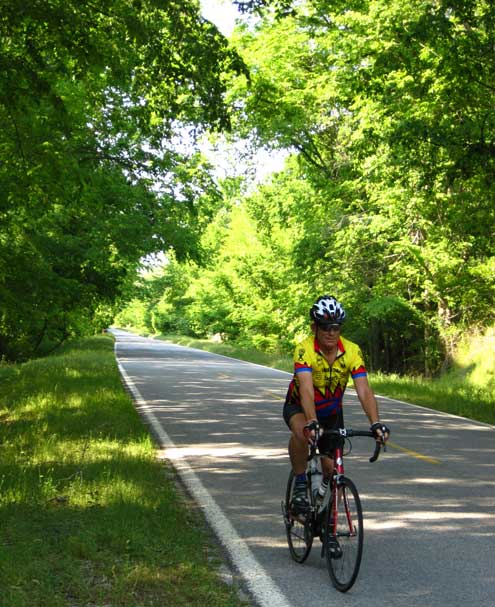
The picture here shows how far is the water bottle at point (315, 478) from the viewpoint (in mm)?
5191

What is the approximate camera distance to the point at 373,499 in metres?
7.59

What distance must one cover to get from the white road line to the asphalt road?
12 millimetres

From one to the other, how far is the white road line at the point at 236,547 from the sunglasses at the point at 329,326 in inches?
68.2

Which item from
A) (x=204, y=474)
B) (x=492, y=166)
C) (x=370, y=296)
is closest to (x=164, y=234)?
(x=370, y=296)

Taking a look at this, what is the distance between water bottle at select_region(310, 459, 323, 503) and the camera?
17.0 feet

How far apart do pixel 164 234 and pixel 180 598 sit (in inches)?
751

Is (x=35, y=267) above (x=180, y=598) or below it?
above

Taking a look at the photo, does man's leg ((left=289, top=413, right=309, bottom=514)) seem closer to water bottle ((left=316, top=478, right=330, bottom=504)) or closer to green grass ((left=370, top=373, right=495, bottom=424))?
water bottle ((left=316, top=478, right=330, bottom=504))

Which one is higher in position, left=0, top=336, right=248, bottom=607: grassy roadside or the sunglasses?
the sunglasses

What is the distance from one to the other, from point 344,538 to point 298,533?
0.78 metres

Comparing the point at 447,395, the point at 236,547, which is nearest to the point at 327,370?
the point at 236,547

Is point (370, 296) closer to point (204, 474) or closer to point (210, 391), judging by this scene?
point (210, 391)

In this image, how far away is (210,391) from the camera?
18.9 meters

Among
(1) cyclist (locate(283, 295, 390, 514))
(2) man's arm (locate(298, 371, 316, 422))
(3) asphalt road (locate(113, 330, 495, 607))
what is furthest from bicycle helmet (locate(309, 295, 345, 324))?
(3) asphalt road (locate(113, 330, 495, 607))
